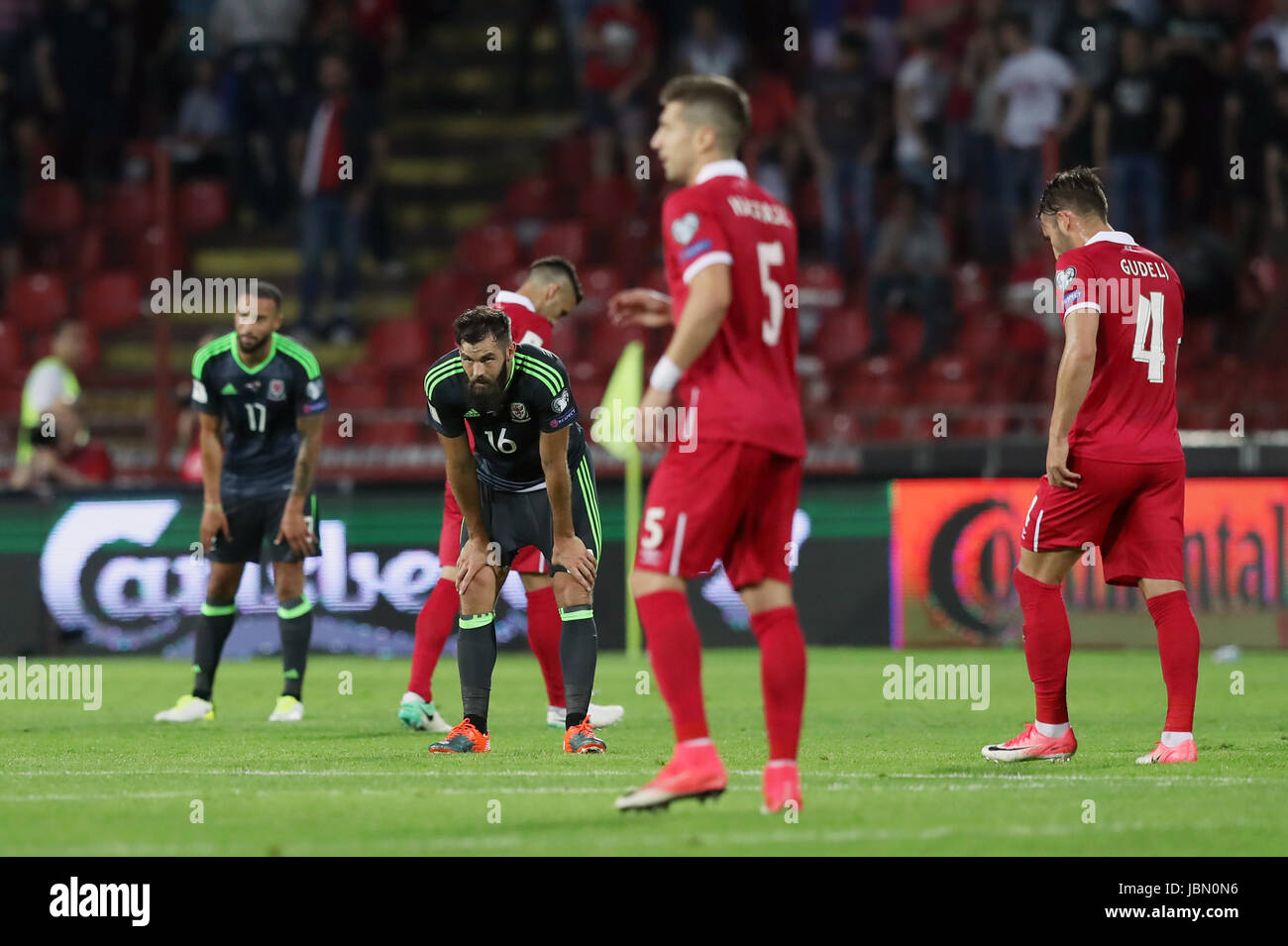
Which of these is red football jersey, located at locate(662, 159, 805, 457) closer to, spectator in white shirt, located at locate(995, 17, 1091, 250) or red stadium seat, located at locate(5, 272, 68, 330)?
spectator in white shirt, located at locate(995, 17, 1091, 250)

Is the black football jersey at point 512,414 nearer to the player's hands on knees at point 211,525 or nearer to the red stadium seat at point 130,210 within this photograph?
the player's hands on knees at point 211,525

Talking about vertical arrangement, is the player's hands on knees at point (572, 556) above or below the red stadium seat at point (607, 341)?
below

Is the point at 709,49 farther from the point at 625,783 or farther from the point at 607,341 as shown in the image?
the point at 625,783

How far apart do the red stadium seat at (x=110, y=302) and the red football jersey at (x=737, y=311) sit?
1576 centimetres

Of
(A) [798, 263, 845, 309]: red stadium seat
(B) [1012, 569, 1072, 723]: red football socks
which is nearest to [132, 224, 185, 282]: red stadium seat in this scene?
(A) [798, 263, 845, 309]: red stadium seat

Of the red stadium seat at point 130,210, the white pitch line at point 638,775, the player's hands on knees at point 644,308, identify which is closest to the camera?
the player's hands on knees at point 644,308

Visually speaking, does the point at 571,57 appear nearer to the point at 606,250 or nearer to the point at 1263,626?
the point at 606,250

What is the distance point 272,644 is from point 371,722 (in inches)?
210

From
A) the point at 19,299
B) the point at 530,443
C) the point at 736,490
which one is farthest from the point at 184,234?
the point at 736,490

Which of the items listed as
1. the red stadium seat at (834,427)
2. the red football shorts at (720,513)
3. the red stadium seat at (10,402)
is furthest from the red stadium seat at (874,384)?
the red football shorts at (720,513)

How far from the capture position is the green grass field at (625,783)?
583 cm

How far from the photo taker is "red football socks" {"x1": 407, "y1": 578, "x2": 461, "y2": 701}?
9.65 meters
